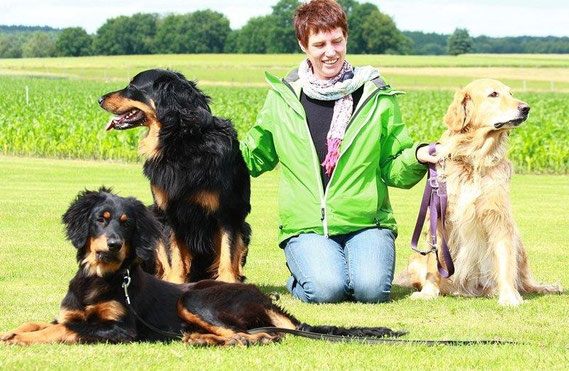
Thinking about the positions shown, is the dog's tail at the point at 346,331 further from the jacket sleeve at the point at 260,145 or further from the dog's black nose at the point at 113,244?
the jacket sleeve at the point at 260,145

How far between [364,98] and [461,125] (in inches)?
32.1

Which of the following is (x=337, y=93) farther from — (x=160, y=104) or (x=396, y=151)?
(x=160, y=104)

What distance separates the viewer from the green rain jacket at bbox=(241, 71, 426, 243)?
24.3ft

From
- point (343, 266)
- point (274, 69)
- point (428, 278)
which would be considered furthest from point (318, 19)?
point (274, 69)

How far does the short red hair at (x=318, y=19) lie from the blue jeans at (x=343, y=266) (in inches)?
65.5

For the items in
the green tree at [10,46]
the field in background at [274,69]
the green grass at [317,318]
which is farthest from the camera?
the green tree at [10,46]

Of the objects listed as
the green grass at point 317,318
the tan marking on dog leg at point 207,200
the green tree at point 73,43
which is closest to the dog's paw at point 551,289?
the green grass at point 317,318

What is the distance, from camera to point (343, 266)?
24.5ft

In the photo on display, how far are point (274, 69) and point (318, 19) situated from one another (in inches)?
2759

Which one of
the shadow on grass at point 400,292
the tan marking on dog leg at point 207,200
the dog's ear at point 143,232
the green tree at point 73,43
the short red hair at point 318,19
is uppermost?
the short red hair at point 318,19

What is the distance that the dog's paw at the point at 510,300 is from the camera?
718cm

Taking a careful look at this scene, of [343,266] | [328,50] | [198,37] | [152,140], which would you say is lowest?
[198,37]

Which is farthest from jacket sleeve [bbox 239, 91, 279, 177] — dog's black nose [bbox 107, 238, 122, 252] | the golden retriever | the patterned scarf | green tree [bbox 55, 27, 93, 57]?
green tree [bbox 55, 27, 93, 57]

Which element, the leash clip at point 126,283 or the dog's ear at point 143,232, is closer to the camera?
the leash clip at point 126,283
